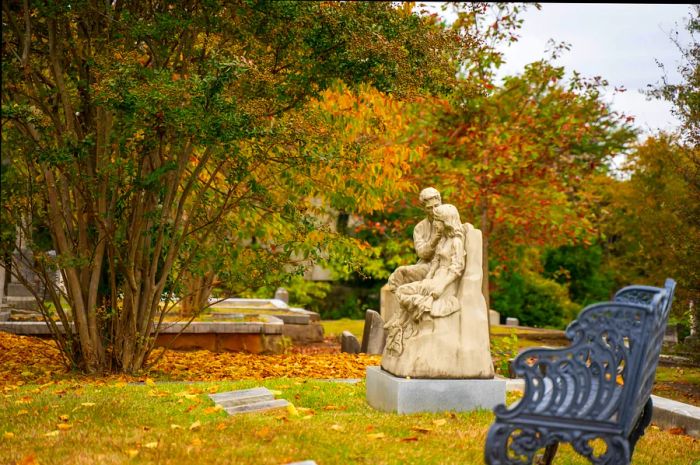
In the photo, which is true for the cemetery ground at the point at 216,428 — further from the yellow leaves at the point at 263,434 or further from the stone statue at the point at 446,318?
the stone statue at the point at 446,318

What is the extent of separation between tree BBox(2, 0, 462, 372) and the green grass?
2.24 meters

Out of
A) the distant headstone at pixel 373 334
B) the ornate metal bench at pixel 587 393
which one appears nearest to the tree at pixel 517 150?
the distant headstone at pixel 373 334

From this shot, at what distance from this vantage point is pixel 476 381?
7801 millimetres

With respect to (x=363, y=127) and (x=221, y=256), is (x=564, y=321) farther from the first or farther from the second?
(x=221, y=256)

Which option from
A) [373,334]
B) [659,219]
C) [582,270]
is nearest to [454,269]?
[373,334]

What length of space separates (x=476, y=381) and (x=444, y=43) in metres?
3.88

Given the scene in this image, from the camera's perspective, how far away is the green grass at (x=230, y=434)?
5613mm

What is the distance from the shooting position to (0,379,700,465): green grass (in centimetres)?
561

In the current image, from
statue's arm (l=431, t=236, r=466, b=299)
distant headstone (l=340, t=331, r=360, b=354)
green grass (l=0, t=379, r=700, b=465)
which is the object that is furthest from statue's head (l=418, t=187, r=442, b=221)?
distant headstone (l=340, t=331, r=360, b=354)

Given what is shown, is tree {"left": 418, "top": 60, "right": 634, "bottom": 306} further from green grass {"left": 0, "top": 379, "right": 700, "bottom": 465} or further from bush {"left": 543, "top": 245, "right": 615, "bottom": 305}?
bush {"left": 543, "top": 245, "right": 615, "bottom": 305}

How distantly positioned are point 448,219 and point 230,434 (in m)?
3.05

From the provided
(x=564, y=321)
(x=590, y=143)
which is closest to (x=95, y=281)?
(x=590, y=143)

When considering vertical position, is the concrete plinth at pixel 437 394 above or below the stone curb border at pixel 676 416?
above

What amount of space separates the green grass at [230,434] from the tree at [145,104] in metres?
2.24
